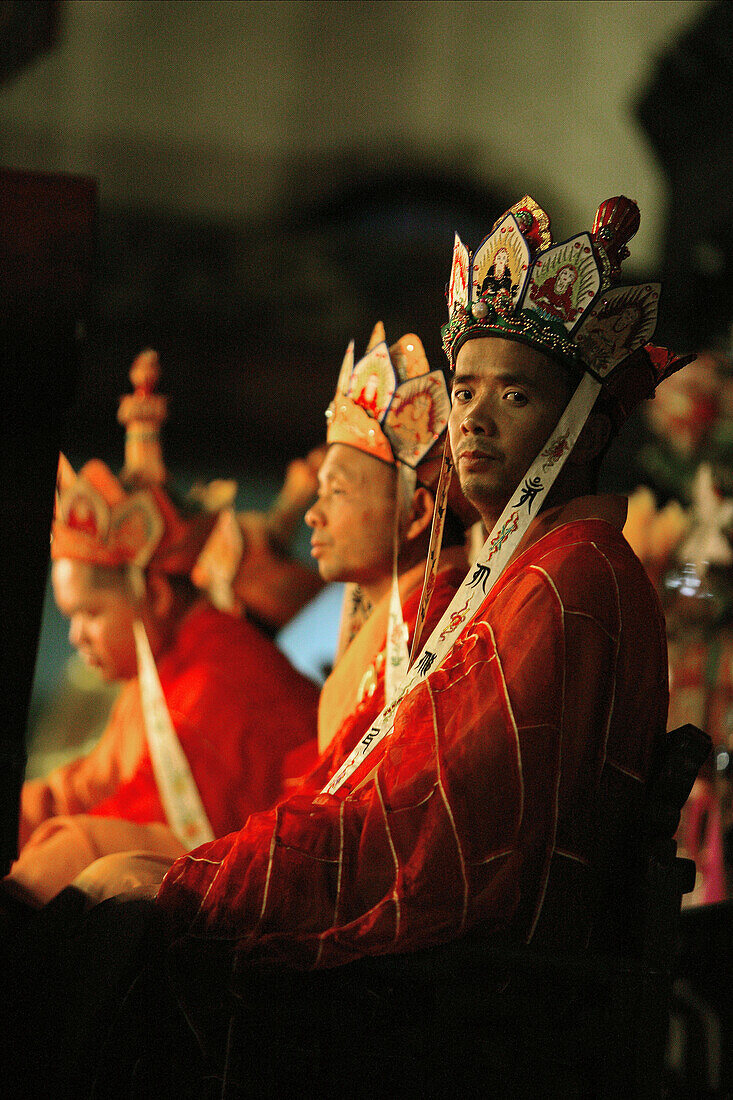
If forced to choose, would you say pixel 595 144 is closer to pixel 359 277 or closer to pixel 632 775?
pixel 359 277

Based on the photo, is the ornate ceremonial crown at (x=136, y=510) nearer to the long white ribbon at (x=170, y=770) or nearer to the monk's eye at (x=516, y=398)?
the long white ribbon at (x=170, y=770)

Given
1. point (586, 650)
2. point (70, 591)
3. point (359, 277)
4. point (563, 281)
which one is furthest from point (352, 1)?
point (586, 650)

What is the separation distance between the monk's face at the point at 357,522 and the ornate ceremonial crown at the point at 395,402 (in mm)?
42

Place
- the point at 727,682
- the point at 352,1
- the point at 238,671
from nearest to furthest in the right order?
the point at 238,671, the point at 727,682, the point at 352,1

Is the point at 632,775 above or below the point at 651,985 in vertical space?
above

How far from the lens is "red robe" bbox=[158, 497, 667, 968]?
158 centimetres

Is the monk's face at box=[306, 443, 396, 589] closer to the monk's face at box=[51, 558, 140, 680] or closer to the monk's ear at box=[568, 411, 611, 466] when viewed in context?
the monk's ear at box=[568, 411, 611, 466]

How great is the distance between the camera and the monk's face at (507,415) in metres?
1.85

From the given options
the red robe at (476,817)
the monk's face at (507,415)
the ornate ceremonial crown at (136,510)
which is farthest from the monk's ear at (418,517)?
the ornate ceremonial crown at (136,510)

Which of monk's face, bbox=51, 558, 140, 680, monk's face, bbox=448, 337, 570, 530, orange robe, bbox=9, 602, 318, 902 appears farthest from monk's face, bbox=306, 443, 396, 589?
monk's face, bbox=51, 558, 140, 680

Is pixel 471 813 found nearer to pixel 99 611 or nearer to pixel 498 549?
pixel 498 549

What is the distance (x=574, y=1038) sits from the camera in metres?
1.62

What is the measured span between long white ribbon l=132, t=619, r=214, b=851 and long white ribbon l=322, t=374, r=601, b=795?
1.37m

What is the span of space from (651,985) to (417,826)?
1.19 ft
